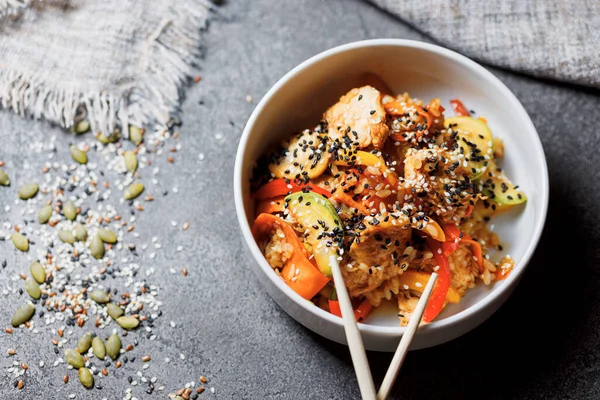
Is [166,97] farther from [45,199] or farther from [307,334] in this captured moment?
[307,334]

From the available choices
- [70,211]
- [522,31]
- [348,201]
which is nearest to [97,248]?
[70,211]

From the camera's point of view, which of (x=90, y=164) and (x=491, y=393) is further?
(x=90, y=164)

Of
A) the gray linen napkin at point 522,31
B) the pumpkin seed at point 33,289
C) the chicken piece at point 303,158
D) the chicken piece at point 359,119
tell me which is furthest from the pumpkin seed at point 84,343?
the gray linen napkin at point 522,31

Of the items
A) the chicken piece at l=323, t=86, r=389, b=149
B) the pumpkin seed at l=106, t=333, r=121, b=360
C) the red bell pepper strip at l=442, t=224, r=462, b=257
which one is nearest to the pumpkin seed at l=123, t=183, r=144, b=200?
the pumpkin seed at l=106, t=333, r=121, b=360

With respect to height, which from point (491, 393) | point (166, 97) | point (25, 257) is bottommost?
point (491, 393)

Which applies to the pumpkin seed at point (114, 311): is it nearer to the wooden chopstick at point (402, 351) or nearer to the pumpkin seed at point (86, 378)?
the pumpkin seed at point (86, 378)

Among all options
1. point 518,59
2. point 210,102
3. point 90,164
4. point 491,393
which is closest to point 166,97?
point 210,102

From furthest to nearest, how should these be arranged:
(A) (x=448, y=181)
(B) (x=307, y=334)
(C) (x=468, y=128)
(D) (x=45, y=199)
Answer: (D) (x=45, y=199) → (B) (x=307, y=334) → (C) (x=468, y=128) → (A) (x=448, y=181)

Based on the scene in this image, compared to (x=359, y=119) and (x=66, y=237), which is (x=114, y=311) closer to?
(x=66, y=237)
